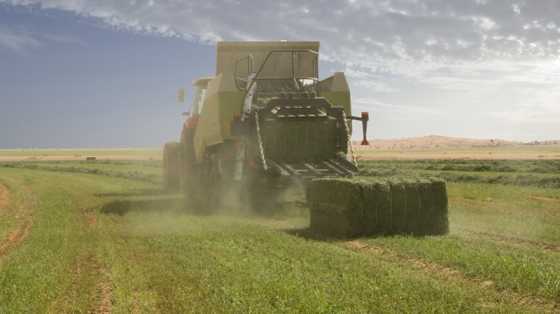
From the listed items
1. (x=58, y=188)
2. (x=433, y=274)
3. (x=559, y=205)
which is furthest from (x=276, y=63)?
(x=58, y=188)

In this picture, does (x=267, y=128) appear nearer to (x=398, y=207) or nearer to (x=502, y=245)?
(x=398, y=207)

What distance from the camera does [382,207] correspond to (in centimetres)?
1069

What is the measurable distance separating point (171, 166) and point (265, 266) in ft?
46.8

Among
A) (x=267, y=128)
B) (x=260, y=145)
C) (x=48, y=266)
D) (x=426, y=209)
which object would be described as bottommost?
(x=48, y=266)

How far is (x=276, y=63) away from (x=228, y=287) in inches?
428

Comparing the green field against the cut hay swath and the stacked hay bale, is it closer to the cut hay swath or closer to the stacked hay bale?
the cut hay swath

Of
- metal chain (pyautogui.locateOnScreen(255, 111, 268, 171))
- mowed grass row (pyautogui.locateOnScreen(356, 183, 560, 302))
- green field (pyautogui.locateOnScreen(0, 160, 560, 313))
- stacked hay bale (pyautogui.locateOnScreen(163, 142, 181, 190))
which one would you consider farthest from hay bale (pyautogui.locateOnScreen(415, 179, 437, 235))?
stacked hay bale (pyautogui.locateOnScreen(163, 142, 181, 190))

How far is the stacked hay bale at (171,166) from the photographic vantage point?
70.6ft

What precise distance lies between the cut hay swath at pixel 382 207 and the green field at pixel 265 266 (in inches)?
17.2

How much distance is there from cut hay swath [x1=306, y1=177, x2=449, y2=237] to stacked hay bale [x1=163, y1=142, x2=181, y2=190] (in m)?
11.0

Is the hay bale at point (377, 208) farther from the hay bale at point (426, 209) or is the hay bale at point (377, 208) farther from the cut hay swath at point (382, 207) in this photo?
the hay bale at point (426, 209)

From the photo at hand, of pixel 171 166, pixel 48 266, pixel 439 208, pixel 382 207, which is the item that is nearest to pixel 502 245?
pixel 439 208

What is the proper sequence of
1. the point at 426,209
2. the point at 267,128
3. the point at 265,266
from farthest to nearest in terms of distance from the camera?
1. the point at 267,128
2. the point at 426,209
3. the point at 265,266

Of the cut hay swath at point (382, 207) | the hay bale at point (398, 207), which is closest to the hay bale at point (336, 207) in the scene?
the cut hay swath at point (382, 207)
